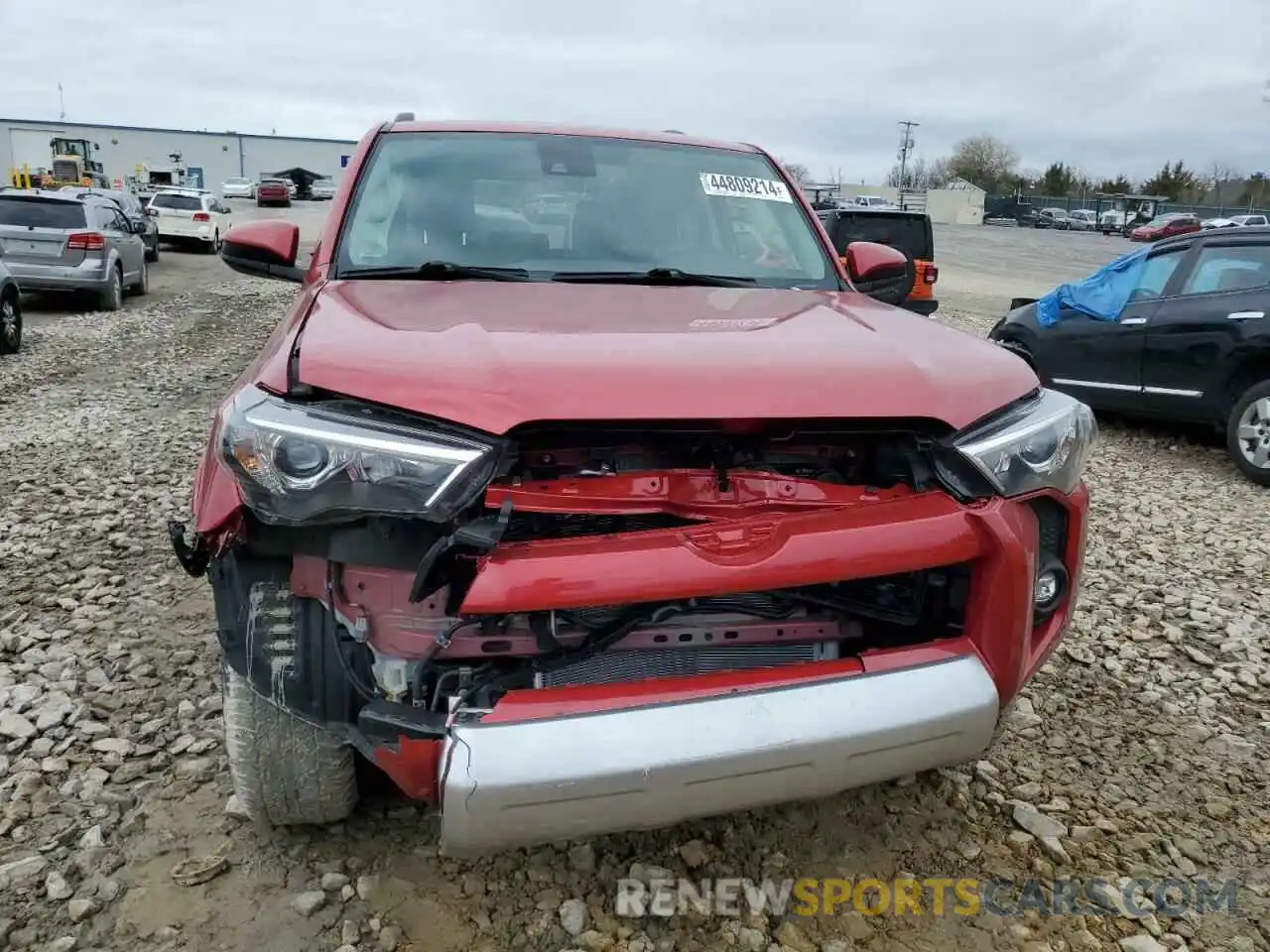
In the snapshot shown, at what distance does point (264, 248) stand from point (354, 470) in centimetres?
190

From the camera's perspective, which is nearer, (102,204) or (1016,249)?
(102,204)

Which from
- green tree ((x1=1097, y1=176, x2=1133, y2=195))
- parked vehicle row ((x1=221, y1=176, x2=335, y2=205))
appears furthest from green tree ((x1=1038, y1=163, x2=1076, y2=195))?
parked vehicle row ((x1=221, y1=176, x2=335, y2=205))

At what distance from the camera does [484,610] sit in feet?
5.82

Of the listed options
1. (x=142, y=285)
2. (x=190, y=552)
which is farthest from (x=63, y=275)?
(x=190, y=552)

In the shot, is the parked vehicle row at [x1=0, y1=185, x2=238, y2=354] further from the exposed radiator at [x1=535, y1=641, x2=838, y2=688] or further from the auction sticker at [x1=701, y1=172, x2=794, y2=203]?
the exposed radiator at [x1=535, y1=641, x2=838, y2=688]

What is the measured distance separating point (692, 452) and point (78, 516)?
3926 millimetres

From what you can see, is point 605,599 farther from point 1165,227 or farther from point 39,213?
point 1165,227

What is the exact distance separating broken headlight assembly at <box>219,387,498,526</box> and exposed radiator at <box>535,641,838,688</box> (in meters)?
0.48

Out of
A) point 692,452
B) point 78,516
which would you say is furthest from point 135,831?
point 78,516

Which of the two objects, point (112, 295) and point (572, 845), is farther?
point (112, 295)

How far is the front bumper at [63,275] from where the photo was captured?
40.2ft

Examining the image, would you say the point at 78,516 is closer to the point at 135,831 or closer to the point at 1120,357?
the point at 135,831

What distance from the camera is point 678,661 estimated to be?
2168 mm

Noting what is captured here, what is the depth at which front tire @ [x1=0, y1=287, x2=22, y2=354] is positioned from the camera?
946cm
